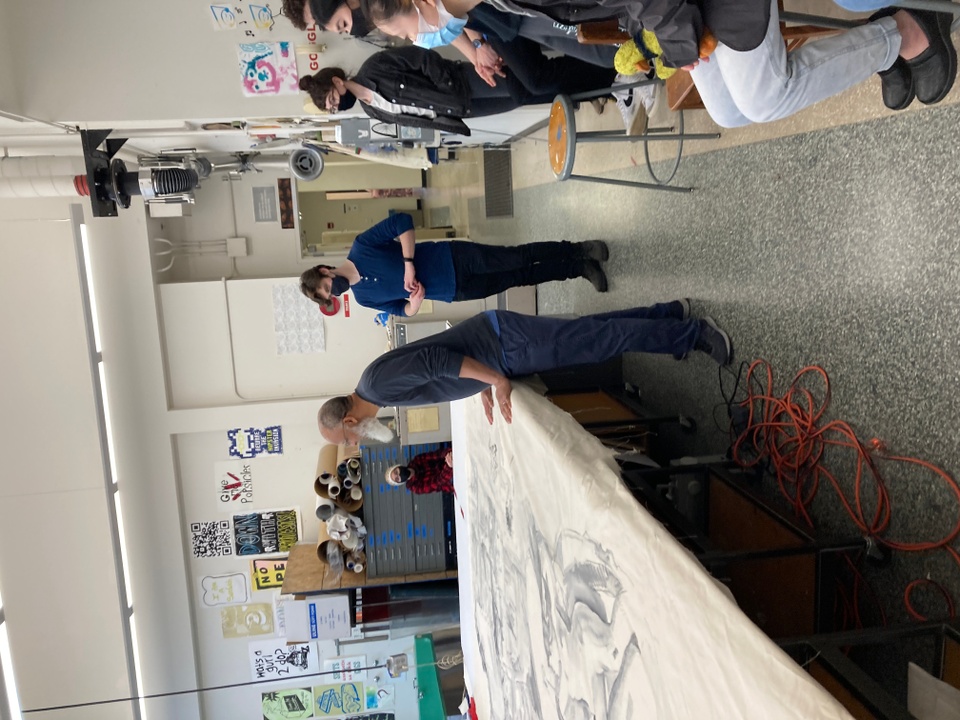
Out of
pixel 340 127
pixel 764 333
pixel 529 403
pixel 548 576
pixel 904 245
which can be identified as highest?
pixel 340 127

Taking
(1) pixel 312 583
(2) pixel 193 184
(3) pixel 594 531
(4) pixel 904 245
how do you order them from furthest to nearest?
(1) pixel 312 583 → (2) pixel 193 184 → (4) pixel 904 245 → (3) pixel 594 531

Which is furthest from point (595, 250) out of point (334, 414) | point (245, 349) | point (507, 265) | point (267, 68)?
point (245, 349)

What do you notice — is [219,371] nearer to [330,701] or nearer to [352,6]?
[330,701]

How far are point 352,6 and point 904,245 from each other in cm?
149

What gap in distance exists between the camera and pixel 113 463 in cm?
470

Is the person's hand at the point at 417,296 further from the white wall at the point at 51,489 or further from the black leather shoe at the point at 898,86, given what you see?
the white wall at the point at 51,489

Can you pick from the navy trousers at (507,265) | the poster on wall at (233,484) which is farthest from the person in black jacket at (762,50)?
the poster on wall at (233,484)

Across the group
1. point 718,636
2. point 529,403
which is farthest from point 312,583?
point 718,636

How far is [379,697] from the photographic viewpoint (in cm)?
538

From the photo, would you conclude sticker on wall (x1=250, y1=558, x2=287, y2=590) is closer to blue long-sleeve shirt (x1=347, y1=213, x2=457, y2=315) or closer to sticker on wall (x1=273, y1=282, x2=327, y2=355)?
sticker on wall (x1=273, y1=282, x2=327, y2=355)

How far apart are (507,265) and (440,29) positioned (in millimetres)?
1487

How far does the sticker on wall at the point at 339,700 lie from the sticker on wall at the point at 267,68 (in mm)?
4600

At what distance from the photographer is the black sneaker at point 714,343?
7.36ft

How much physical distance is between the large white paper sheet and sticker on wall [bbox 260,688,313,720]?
332 cm
